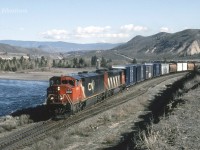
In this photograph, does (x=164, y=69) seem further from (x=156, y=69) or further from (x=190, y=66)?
(x=190, y=66)

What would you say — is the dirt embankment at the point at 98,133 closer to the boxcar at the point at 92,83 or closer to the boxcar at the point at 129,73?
the boxcar at the point at 92,83

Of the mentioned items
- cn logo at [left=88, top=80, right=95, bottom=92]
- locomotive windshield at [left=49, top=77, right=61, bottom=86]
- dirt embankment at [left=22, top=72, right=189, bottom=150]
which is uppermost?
locomotive windshield at [left=49, top=77, right=61, bottom=86]

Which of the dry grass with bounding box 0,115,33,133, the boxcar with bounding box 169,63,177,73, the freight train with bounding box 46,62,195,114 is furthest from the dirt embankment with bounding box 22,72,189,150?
the boxcar with bounding box 169,63,177,73

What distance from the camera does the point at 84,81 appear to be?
124 ft

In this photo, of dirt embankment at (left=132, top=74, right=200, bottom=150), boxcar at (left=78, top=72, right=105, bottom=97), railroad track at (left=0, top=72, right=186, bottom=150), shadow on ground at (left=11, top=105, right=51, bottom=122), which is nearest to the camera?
dirt embankment at (left=132, top=74, right=200, bottom=150)

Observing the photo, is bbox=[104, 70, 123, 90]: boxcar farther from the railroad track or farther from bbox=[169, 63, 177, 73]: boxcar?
bbox=[169, 63, 177, 73]: boxcar

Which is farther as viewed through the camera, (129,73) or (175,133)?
(129,73)

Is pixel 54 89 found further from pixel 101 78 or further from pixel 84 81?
pixel 101 78

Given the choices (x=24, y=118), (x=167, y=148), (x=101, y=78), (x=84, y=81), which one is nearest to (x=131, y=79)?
(x=101, y=78)

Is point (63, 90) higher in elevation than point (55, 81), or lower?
lower

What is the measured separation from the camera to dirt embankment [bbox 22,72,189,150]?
23.8 meters

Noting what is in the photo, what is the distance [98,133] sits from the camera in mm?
27250

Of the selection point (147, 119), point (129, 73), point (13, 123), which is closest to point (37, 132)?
point (13, 123)

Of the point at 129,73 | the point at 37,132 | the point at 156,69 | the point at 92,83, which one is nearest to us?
the point at 37,132
